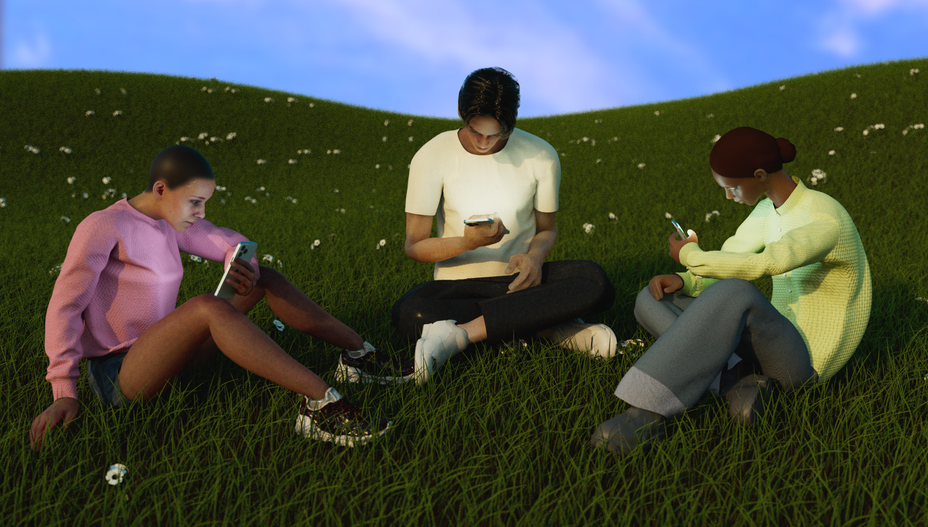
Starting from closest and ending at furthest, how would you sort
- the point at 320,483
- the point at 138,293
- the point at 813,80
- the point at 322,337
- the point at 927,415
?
1. the point at 320,483
2. the point at 138,293
3. the point at 927,415
4. the point at 322,337
5. the point at 813,80

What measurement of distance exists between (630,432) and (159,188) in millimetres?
2752

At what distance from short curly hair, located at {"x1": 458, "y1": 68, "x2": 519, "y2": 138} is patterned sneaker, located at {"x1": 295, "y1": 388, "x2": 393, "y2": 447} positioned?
2073 millimetres

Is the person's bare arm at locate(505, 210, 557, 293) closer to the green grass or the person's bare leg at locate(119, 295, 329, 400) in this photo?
the green grass

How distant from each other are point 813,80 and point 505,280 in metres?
18.3

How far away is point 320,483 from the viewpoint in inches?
103

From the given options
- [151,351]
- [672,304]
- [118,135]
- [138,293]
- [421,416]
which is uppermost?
[118,135]

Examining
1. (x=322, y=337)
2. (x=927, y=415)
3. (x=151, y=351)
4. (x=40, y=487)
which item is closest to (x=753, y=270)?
(x=927, y=415)

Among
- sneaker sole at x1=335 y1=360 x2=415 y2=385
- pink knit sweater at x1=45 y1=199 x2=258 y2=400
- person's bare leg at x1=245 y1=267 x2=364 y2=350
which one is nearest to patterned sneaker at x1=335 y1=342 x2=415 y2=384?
sneaker sole at x1=335 y1=360 x2=415 y2=385

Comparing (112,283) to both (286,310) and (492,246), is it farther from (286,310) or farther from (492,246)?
(492,246)

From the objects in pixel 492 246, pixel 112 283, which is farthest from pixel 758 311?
pixel 112 283

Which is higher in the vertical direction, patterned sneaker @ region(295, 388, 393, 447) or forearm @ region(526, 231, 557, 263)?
forearm @ region(526, 231, 557, 263)

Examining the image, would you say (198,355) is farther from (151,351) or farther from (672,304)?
(672,304)

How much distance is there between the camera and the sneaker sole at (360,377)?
11.9ft

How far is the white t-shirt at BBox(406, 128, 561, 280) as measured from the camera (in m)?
4.33
